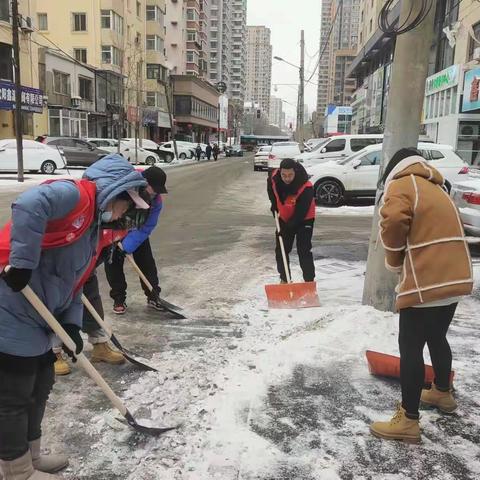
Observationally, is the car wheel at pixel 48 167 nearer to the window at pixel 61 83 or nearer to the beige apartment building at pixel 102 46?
the window at pixel 61 83

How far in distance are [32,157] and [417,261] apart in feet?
70.0

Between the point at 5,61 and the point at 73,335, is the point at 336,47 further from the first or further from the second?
the point at 73,335

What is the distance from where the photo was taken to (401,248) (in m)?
2.94

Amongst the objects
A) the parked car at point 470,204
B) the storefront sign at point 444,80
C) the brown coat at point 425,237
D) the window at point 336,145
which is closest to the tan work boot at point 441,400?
the brown coat at point 425,237

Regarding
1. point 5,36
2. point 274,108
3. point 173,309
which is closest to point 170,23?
point 5,36

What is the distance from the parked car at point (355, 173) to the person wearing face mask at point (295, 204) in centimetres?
816

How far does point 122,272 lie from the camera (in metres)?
5.21

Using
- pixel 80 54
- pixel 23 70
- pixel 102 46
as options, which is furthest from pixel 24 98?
pixel 80 54

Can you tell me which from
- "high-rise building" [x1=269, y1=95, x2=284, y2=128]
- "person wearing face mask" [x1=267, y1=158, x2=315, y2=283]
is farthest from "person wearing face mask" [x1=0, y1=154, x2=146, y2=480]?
"high-rise building" [x1=269, y1=95, x2=284, y2=128]

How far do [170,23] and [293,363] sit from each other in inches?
3115

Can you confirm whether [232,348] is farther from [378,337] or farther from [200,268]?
[200,268]

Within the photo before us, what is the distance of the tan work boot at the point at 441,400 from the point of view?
3346 millimetres

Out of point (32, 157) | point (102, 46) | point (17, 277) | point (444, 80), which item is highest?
point (102, 46)

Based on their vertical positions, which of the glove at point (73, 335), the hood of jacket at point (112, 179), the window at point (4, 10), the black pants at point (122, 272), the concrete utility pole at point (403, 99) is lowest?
the black pants at point (122, 272)
